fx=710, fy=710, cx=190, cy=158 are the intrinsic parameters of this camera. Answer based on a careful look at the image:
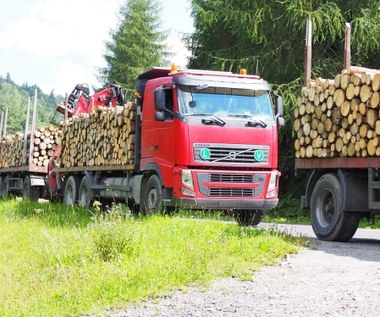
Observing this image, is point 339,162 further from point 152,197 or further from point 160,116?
point 152,197

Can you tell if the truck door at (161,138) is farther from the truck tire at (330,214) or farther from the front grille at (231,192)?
the truck tire at (330,214)

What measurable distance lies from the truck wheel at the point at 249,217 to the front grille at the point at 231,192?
109 cm

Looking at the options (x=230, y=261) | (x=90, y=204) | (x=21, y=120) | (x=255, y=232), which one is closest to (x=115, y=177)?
(x=90, y=204)

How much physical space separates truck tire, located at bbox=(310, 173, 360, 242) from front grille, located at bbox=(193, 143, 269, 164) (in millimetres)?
1185

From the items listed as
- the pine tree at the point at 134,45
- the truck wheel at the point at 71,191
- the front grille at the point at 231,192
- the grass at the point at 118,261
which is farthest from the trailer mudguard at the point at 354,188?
the pine tree at the point at 134,45

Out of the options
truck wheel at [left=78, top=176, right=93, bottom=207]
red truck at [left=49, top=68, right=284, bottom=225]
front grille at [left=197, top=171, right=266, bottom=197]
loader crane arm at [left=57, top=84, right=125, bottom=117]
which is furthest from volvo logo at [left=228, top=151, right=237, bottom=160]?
loader crane arm at [left=57, top=84, right=125, bottom=117]

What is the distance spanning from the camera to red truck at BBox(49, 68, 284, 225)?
11.5 m

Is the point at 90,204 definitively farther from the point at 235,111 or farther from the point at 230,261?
the point at 230,261

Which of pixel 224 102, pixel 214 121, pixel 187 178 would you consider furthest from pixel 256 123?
pixel 187 178

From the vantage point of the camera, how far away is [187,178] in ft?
37.5

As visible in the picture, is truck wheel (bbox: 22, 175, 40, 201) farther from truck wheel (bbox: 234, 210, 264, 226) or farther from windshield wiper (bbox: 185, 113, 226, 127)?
windshield wiper (bbox: 185, 113, 226, 127)

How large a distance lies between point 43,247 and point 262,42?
13807mm

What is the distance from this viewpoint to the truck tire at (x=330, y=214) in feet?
34.3

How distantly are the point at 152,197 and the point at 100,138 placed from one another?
450 centimetres
